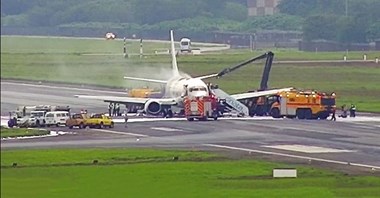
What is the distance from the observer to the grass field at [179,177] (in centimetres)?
2966

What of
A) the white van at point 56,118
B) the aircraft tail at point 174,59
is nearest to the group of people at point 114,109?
the aircraft tail at point 174,59

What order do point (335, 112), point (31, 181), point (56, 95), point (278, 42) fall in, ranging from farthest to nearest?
point (278, 42) → point (56, 95) → point (335, 112) → point (31, 181)

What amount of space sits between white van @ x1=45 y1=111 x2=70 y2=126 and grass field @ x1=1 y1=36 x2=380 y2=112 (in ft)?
39.8

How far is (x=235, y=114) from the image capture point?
7219 centimetres

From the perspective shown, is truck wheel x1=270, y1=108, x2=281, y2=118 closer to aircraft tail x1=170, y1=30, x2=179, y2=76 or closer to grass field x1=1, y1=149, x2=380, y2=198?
aircraft tail x1=170, y1=30, x2=179, y2=76

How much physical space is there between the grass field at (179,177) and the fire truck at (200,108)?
911 inches

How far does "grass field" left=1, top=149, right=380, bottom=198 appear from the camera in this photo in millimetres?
29664

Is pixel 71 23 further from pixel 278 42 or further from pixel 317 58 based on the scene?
pixel 278 42

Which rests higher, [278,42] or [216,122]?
[278,42]

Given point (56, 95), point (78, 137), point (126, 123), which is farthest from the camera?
point (56, 95)

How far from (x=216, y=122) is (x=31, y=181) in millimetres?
50606

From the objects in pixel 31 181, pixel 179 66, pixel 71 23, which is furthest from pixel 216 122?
pixel 31 181

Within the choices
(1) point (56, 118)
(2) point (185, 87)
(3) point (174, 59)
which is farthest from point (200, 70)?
(1) point (56, 118)

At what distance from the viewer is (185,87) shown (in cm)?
7050
